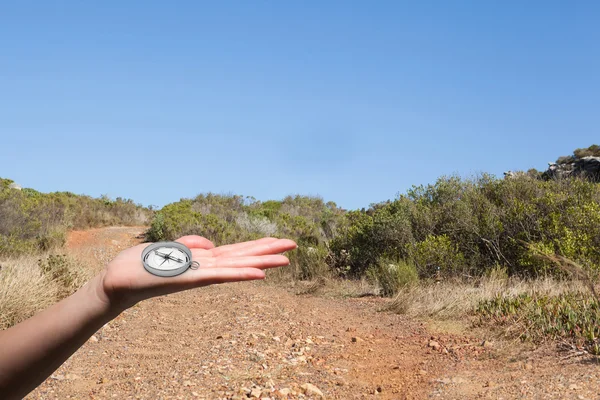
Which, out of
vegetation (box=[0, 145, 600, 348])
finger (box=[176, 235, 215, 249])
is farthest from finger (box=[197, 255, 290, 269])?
vegetation (box=[0, 145, 600, 348])

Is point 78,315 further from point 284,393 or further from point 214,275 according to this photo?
point 284,393

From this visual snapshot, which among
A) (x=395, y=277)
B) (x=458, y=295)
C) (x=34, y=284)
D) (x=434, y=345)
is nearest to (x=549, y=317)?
(x=434, y=345)

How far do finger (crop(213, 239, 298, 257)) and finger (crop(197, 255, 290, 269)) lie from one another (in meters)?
0.04

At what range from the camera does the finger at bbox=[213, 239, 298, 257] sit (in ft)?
7.23

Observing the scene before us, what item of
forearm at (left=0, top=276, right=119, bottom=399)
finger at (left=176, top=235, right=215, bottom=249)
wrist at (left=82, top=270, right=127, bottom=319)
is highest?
finger at (left=176, top=235, right=215, bottom=249)

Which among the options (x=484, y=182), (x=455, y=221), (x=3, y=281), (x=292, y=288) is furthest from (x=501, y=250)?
(x=3, y=281)

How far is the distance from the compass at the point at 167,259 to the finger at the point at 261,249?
6.9 inches

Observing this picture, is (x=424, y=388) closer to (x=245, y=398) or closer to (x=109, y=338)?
(x=245, y=398)

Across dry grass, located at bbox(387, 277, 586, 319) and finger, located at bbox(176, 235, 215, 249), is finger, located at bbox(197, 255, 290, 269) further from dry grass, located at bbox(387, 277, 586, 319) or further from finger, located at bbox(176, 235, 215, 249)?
dry grass, located at bbox(387, 277, 586, 319)

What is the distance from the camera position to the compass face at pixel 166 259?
1979 millimetres

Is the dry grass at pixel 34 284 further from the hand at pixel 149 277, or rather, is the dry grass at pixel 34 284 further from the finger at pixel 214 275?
the finger at pixel 214 275

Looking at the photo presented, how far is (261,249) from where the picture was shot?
7.43 feet

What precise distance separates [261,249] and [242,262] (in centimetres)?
16

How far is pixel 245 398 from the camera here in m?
4.80
